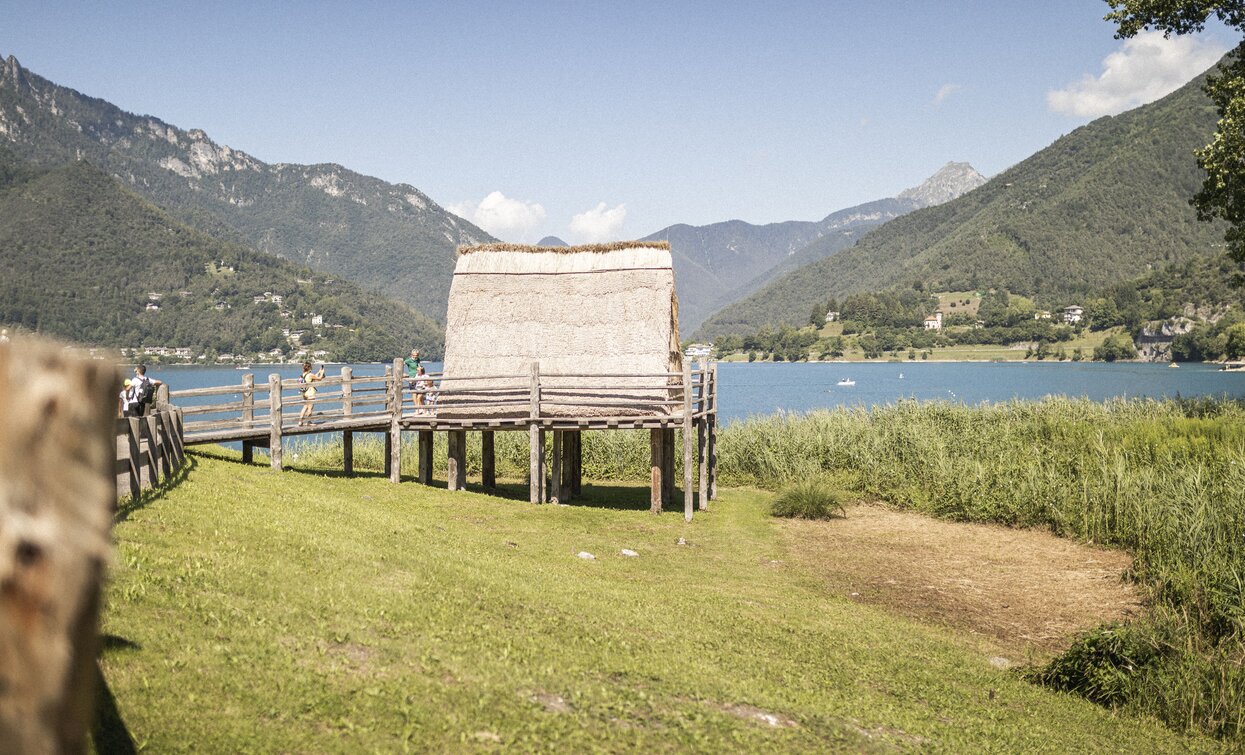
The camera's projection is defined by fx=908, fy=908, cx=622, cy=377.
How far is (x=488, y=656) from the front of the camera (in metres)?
8.33

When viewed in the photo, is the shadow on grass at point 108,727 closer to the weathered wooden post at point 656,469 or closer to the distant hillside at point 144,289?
the weathered wooden post at point 656,469

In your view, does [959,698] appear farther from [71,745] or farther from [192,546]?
[71,745]

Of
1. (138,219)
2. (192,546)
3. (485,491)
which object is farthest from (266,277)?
(192,546)

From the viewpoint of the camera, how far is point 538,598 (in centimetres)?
1108

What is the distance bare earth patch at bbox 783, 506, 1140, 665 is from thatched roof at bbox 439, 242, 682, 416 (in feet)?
20.2

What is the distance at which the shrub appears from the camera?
22.5 m

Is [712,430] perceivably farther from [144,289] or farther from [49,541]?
[144,289]

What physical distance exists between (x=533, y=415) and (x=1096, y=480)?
13170mm

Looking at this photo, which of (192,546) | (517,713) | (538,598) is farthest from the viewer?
(538,598)

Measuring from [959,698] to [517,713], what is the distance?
17.5ft

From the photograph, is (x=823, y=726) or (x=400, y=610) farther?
(x=400, y=610)

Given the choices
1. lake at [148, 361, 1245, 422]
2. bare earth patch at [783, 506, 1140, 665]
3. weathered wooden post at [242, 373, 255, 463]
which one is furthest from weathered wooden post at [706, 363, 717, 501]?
lake at [148, 361, 1245, 422]

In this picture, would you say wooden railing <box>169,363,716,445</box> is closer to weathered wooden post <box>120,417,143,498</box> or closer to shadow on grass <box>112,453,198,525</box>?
shadow on grass <box>112,453,198,525</box>

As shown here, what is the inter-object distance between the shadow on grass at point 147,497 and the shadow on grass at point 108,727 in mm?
4167
